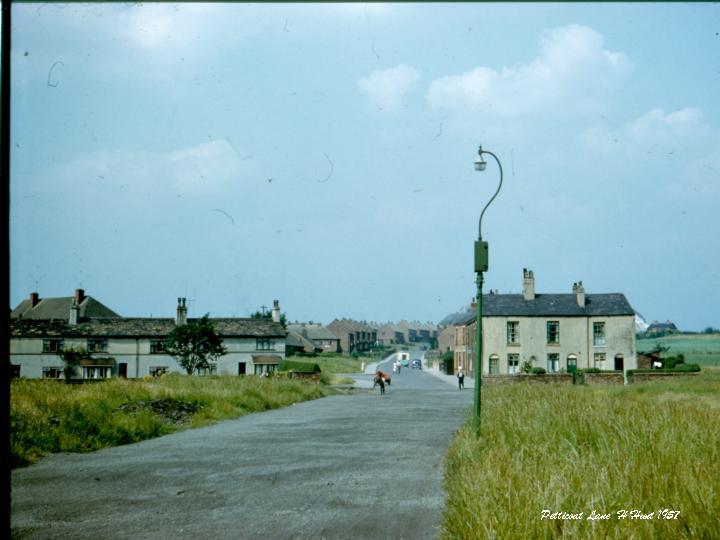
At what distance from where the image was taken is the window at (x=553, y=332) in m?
54.0

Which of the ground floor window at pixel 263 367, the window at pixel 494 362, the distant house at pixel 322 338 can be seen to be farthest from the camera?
the distant house at pixel 322 338

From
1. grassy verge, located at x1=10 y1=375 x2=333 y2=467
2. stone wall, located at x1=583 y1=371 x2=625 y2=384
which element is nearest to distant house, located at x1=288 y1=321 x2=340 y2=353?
stone wall, located at x1=583 y1=371 x2=625 y2=384

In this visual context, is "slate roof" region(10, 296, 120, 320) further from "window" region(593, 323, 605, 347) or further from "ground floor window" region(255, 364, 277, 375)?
"window" region(593, 323, 605, 347)

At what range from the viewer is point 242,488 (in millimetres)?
10500

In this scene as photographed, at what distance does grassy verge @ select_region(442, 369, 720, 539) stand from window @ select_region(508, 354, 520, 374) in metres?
42.8

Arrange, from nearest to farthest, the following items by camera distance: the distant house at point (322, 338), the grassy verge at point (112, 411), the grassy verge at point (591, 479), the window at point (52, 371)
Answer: the grassy verge at point (591, 479), the grassy verge at point (112, 411), the window at point (52, 371), the distant house at point (322, 338)

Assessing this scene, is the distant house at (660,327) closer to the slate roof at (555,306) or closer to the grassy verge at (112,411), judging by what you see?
the slate roof at (555,306)

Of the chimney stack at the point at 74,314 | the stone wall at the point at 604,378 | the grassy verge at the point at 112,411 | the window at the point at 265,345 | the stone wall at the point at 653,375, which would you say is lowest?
the stone wall at the point at 604,378

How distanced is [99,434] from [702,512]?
14044 millimetres

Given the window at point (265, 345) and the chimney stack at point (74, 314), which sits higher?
the chimney stack at point (74, 314)

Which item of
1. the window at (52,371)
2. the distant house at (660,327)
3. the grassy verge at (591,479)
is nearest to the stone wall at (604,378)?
the grassy verge at (591,479)

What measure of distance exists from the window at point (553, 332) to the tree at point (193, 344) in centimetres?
2907

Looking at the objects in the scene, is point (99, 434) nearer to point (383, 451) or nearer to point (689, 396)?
point (383, 451)

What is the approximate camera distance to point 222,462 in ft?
42.5
